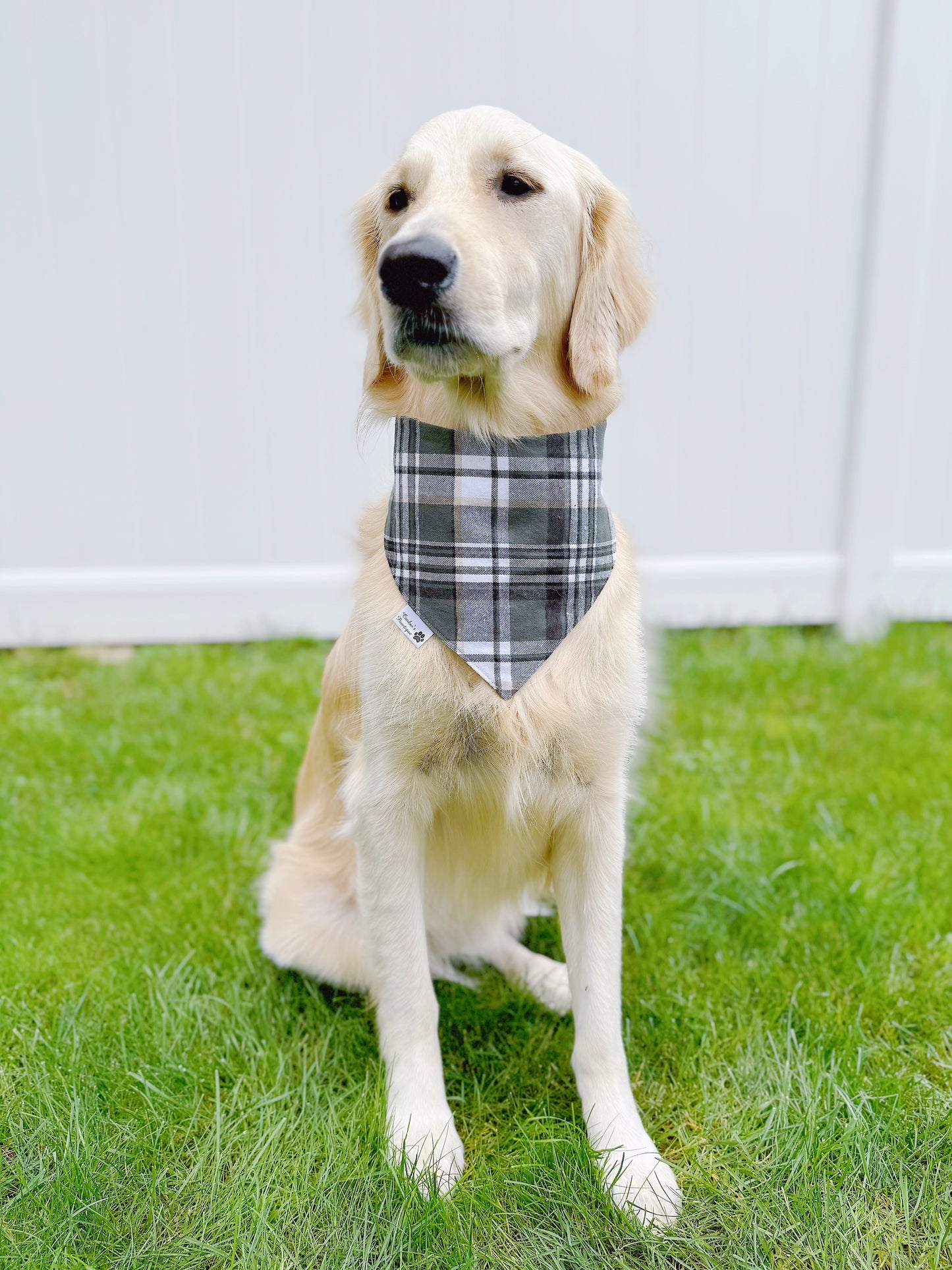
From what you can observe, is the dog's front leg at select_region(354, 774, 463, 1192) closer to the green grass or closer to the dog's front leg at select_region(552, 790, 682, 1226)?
the green grass

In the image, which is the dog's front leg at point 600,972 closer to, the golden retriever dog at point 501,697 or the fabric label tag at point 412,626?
the golden retriever dog at point 501,697

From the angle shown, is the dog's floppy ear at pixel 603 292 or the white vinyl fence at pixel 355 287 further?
the white vinyl fence at pixel 355 287

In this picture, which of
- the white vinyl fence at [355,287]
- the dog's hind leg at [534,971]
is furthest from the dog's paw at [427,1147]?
the white vinyl fence at [355,287]

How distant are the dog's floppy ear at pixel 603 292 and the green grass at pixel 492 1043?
1.26 metres

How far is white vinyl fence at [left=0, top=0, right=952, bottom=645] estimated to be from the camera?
139 inches

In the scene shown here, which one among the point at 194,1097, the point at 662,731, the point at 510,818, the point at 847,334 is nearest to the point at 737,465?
the point at 847,334

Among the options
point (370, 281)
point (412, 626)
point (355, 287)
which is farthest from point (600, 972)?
point (355, 287)

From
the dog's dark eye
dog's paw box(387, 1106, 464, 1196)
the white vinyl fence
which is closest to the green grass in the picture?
dog's paw box(387, 1106, 464, 1196)

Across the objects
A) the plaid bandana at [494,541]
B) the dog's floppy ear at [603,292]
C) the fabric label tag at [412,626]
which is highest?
the dog's floppy ear at [603,292]

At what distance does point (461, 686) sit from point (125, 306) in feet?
9.74

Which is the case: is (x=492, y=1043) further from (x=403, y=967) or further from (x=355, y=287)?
(x=355, y=287)

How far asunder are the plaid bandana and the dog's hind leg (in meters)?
0.83

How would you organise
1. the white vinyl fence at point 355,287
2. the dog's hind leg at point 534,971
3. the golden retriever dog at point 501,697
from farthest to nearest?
the white vinyl fence at point 355,287, the dog's hind leg at point 534,971, the golden retriever dog at point 501,697

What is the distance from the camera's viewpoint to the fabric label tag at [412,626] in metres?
1.51
